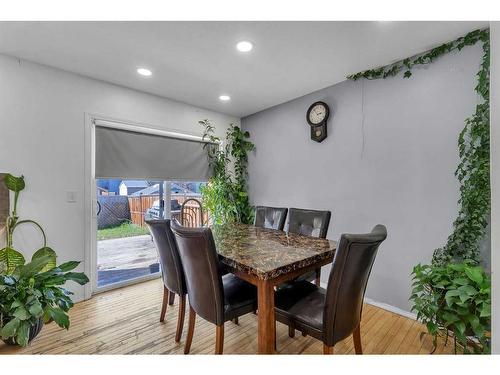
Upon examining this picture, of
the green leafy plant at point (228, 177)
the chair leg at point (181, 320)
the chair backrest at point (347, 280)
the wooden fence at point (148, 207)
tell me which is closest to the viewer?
the chair backrest at point (347, 280)

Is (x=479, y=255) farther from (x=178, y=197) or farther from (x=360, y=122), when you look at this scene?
(x=178, y=197)

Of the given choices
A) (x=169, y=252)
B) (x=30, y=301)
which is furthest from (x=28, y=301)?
(x=169, y=252)

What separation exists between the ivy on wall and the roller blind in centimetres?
300

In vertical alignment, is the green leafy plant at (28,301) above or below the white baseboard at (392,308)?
above

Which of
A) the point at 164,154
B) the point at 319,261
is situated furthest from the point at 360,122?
the point at 164,154

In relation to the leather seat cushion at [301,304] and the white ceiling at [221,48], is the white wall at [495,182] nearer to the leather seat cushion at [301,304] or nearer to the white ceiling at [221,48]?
the leather seat cushion at [301,304]

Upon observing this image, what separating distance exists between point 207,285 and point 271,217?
4.41 ft

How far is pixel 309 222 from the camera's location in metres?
2.36

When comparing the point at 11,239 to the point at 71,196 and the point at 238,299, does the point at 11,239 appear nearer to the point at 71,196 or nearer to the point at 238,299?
the point at 71,196

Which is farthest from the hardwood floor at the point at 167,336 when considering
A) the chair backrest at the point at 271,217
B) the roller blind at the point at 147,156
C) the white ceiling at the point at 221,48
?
the white ceiling at the point at 221,48

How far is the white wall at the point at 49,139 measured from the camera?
2229 millimetres

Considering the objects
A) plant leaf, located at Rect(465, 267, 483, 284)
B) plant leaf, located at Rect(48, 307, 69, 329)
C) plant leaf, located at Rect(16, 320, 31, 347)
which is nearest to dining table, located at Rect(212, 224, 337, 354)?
plant leaf, located at Rect(465, 267, 483, 284)

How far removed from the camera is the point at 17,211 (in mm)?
2230

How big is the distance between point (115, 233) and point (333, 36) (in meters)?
3.30
